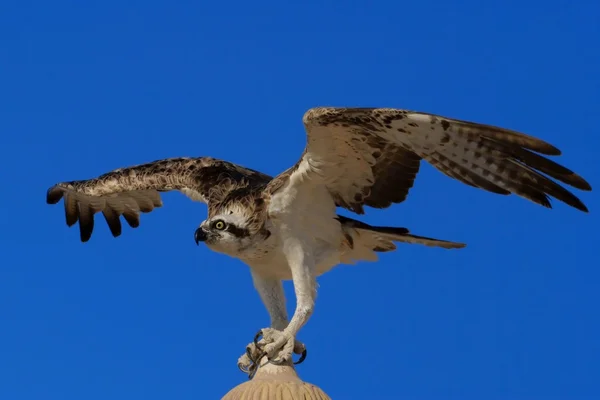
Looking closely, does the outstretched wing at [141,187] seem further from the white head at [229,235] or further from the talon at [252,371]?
the talon at [252,371]

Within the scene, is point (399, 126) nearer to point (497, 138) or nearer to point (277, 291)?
point (497, 138)

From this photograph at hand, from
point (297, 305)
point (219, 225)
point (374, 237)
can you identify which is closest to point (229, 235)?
point (219, 225)

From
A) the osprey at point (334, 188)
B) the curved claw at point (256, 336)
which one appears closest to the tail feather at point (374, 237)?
the osprey at point (334, 188)

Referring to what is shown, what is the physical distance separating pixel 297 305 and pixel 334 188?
1.45m

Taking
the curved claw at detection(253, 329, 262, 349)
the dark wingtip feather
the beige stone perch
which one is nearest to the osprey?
the curved claw at detection(253, 329, 262, 349)

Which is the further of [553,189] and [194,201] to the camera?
[194,201]

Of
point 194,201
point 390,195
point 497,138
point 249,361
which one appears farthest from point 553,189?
point 194,201

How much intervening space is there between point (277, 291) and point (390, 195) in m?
1.59

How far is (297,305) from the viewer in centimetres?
1653

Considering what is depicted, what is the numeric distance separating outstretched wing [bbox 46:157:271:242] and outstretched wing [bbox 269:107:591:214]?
46.7 inches

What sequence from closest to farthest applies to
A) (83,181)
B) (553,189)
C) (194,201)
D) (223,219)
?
(553,189) → (223,219) → (194,201) → (83,181)

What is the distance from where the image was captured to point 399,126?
1617 centimetres

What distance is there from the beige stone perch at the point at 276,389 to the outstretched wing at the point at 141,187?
2.43 meters

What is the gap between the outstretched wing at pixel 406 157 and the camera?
1566 centimetres
